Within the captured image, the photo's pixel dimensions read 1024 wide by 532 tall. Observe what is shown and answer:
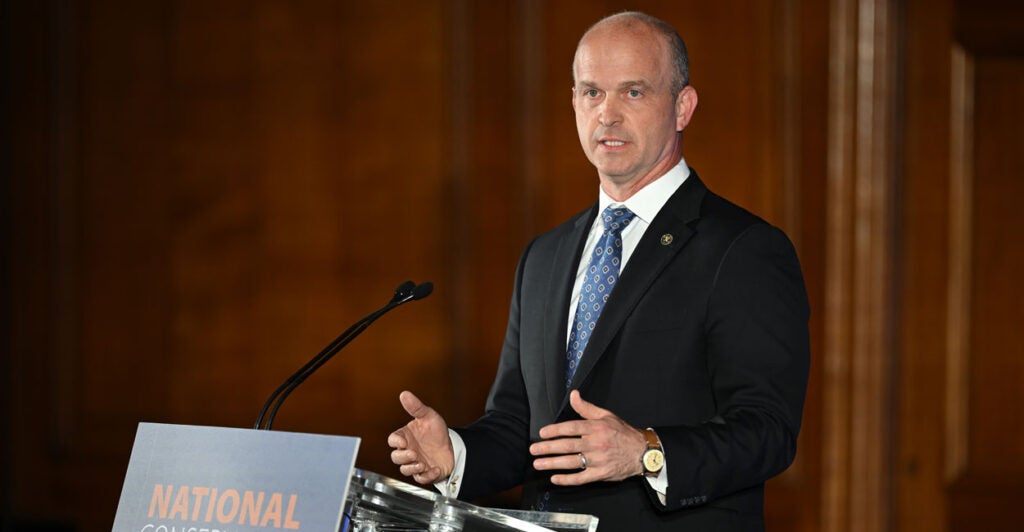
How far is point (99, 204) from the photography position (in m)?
4.02

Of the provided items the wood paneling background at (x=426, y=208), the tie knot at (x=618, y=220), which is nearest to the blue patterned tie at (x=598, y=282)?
the tie knot at (x=618, y=220)

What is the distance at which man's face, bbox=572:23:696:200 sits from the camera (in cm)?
196

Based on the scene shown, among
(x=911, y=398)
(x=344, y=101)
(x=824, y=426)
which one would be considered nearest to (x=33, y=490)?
(x=344, y=101)

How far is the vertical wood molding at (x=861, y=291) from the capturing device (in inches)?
139

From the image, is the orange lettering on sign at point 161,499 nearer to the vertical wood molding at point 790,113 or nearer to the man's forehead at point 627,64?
the man's forehead at point 627,64

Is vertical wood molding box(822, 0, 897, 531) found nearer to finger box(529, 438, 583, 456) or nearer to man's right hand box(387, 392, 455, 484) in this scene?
man's right hand box(387, 392, 455, 484)

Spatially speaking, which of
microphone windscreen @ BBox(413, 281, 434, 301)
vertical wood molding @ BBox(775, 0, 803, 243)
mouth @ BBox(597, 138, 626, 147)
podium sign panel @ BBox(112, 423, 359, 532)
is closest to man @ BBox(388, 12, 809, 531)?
mouth @ BBox(597, 138, 626, 147)

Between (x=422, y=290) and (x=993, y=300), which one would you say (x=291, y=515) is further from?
(x=993, y=300)

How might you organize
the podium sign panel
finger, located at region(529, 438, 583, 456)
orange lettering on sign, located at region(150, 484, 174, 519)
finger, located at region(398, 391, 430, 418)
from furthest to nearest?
finger, located at region(398, 391, 430, 418), finger, located at region(529, 438, 583, 456), orange lettering on sign, located at region(150, 484, 174, 519), the podium sign panel

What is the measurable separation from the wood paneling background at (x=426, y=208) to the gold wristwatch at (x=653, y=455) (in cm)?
203

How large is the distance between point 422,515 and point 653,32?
3.02 ft

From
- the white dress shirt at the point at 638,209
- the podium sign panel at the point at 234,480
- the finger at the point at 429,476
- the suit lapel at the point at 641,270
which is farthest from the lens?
the white dress shirt at the point at 638,209

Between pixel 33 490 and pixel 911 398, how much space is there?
289 cm

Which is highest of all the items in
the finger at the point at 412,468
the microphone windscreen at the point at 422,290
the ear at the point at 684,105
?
the ear at the point at 684,105
